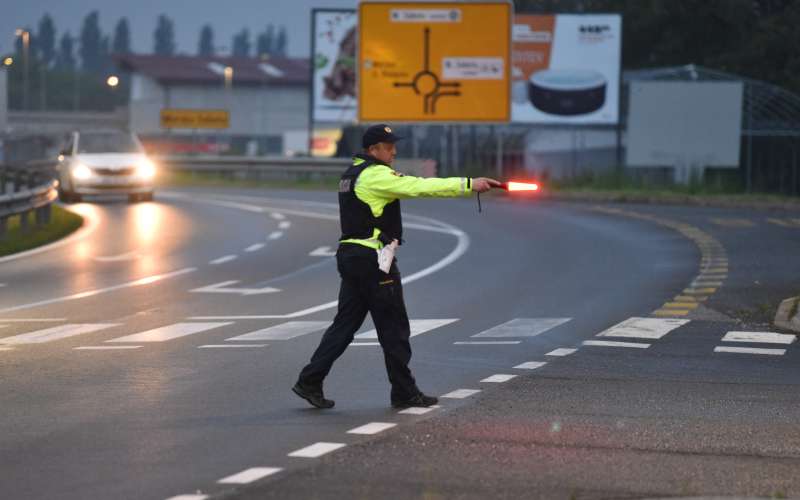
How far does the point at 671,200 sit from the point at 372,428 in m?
Result: 35.8

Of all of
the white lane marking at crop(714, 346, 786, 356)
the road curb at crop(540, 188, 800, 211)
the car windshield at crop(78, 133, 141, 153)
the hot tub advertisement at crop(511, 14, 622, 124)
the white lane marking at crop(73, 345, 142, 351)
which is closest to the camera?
the white lane marking at crop(73, 345, 142, 351)

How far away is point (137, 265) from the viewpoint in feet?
76.7

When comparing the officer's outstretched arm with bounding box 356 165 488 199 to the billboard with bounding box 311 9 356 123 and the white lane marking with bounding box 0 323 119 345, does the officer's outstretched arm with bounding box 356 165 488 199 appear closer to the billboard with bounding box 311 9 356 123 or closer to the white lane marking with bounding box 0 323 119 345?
the white lane marking with bounding box 0 323 119 345

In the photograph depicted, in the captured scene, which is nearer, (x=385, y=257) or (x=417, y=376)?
(x=385, y=257)

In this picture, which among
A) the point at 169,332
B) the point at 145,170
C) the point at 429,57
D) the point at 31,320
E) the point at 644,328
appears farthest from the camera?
the point at 429,57

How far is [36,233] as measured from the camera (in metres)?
29.7

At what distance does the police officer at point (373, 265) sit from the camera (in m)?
10.7

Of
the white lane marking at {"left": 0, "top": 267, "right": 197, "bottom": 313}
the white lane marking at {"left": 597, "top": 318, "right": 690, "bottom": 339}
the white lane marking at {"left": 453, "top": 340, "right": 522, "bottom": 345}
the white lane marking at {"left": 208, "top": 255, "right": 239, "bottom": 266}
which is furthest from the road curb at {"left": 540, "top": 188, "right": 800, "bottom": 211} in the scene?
the white lane marking at {"left": 453, "top": 340, "right": 522, "bottom": 345}

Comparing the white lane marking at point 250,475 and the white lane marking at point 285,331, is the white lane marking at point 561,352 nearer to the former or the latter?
the white lane marking at point 285,331

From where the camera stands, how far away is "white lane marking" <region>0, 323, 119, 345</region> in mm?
14508

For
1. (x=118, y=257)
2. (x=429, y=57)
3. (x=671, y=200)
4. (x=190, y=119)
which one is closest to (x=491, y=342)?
(x=118, y=257)

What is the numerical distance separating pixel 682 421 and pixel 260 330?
6.10 meters

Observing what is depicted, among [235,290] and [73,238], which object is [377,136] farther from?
[73,238]

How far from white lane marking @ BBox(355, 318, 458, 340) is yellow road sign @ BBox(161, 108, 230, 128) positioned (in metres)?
78.4
